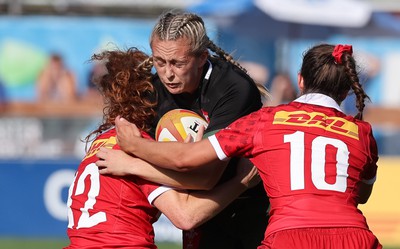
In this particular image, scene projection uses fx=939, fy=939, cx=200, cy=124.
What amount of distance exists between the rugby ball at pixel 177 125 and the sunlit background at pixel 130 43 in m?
6.62

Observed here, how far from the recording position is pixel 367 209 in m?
11.2

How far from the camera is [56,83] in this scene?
1409 cm

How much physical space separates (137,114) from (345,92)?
3.59 ft

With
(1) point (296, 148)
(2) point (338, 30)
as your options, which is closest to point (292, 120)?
(1) point (296, 148)

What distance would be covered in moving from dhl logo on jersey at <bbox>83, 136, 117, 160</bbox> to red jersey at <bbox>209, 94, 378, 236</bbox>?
65 centimetres

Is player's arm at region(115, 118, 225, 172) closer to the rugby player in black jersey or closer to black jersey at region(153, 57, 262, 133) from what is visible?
the rugby player in black jersey

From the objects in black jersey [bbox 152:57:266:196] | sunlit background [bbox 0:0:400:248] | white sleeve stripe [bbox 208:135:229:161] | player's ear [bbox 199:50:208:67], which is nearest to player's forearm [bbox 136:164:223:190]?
white sleeve stripe [bbox 208:135:229:161]

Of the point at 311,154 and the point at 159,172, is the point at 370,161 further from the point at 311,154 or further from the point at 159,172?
the point at 159,172

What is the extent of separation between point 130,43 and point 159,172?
908 cm

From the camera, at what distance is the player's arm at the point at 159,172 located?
4609mm

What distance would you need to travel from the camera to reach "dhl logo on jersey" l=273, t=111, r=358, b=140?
4383 millimetres

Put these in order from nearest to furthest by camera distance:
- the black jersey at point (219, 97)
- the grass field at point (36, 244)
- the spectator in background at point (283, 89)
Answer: the black jersey at point (219, 97) < the grass field at point (36, 244) < the spectator in background at point (283, 89)

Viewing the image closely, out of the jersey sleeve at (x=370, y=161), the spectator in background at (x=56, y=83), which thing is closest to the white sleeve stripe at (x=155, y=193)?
the jersey sleeve at (x=370, y=161)

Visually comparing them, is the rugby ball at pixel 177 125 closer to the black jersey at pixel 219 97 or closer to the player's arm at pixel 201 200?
the black jersey at pixel 219 97
